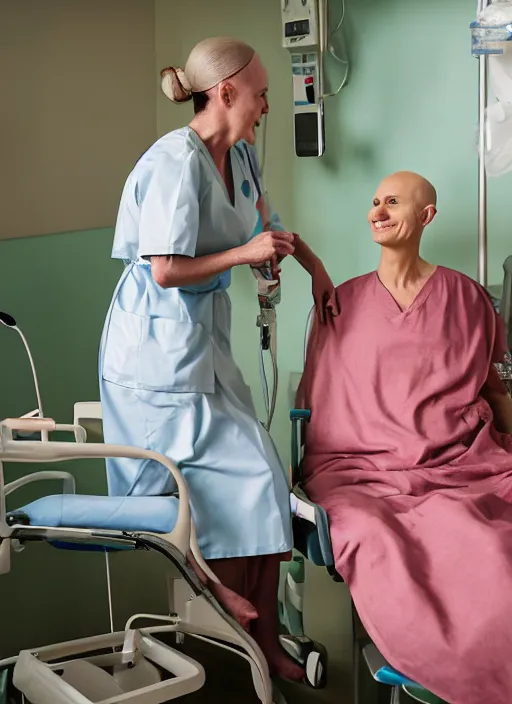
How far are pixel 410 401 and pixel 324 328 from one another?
31 centimetres

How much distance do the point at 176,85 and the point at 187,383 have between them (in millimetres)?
711

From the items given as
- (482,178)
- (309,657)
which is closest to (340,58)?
(482,178)

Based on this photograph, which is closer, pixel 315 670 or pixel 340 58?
pixel 315 670

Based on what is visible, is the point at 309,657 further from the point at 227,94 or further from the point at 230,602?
the point at 227,94

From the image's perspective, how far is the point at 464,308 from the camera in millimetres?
2391

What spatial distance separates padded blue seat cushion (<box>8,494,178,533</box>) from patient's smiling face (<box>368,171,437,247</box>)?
90 cm

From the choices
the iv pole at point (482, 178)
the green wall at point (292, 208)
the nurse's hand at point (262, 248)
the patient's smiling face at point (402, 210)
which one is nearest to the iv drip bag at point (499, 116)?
the iv pole at point (482, 178)

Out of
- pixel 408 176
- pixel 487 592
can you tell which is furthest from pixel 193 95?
pixel 487 592

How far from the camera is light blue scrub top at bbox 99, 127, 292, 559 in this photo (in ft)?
6.96

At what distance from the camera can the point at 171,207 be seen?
2.06m

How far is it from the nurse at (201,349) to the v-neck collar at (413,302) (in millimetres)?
331

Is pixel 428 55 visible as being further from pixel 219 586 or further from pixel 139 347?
pixel 219 586

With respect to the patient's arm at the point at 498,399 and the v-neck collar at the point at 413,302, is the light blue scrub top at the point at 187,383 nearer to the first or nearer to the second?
the v-neck collar at the point at 413,302

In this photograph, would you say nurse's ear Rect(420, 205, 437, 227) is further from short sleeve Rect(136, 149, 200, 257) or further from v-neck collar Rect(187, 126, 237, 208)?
short sleeve Rect(136, 149, 200, 257)
